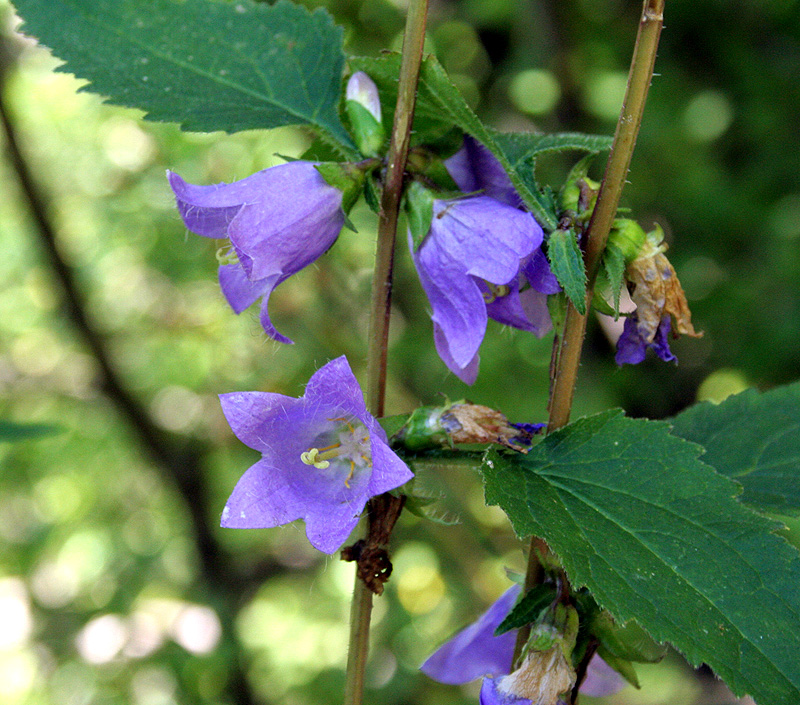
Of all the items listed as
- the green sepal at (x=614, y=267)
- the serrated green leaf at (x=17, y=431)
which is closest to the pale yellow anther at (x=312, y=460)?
the green sepal at (x=614, y=267)

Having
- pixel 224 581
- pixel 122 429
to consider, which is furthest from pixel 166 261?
pixel 224 581

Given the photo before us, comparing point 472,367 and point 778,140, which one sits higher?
point 472,367

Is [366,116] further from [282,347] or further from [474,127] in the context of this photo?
[282,347]

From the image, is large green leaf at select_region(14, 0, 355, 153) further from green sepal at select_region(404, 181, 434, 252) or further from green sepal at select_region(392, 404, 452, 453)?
green sepal at select_region(392, 404, 452, 453)

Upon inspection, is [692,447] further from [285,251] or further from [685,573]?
[285,251]

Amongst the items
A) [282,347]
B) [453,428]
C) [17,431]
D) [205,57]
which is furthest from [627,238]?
[282,347]

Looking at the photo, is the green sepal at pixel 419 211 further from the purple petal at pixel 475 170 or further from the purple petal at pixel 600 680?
the purple petal at pixel 600 680
